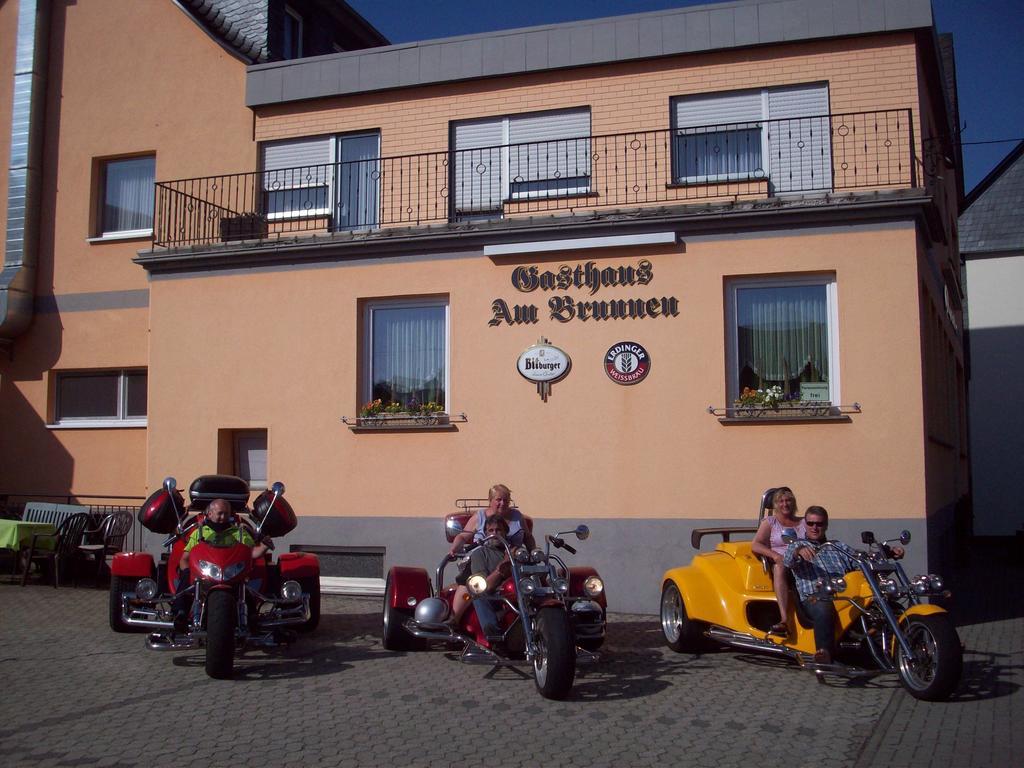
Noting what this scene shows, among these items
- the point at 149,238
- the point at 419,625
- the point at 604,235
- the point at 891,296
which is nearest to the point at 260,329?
the point at 149,238

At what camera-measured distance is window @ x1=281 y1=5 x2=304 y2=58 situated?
56.7ft

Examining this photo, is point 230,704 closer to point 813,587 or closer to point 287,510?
point 287,510

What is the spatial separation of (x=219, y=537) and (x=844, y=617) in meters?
5.22

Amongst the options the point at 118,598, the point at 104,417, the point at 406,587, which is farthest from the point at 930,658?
the point at 104,417

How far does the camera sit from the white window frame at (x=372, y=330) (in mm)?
12555

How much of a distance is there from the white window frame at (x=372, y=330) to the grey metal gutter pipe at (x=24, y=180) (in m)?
6.36

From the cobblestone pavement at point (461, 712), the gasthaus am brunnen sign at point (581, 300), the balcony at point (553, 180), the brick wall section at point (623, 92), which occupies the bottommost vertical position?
the cobblestone pavement at point (461, 712)

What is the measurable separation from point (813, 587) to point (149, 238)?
11.3 meters

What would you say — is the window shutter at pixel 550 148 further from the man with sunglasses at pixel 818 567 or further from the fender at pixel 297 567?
the man with sunglasses at pixel 818 567

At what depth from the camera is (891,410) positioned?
35.4 feet

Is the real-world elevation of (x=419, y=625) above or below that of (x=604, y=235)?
below

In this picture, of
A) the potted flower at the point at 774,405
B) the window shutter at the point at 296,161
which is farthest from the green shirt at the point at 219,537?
the window shutter at the point at 296,161

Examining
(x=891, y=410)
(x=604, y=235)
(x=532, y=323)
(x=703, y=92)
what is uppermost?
(x=703, y=92)

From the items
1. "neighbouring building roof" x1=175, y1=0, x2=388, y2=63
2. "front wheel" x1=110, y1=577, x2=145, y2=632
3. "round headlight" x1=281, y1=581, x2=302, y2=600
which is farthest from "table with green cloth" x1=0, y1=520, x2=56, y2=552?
"neighbouring building roof" x1=175, y1=0, x2=388, y2=63
